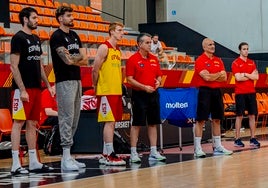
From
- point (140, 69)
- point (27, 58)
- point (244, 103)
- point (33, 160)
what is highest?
point (27, 58)

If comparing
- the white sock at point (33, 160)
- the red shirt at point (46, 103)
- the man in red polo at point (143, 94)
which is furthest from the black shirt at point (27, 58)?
the red shirt at point (46, 103)

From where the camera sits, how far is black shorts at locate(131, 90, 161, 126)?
937 centimetres

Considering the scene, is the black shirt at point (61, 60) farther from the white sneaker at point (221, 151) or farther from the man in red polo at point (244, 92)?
the man in red polo at point (244, 92)

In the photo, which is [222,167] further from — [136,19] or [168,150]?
[136,19]

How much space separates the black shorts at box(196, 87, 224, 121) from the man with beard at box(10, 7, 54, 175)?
116 inches

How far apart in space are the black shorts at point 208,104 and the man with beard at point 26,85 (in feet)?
9.67

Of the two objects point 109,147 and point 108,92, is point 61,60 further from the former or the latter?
point 109,147

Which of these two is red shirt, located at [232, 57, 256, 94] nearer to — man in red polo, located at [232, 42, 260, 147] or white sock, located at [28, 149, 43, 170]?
man in red polo, located at [232, 42, 260, 147]

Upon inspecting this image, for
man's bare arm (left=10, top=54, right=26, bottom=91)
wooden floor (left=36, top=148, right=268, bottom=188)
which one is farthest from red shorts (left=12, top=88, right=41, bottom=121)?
wooden floor (left=36, top=148, right=268, bottom=188)

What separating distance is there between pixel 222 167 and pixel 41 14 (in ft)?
45.9

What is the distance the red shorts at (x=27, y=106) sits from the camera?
315 inches

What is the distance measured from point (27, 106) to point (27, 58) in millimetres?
599

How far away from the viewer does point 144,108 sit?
9.40 m

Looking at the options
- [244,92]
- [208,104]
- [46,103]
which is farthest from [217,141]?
[46,103]
